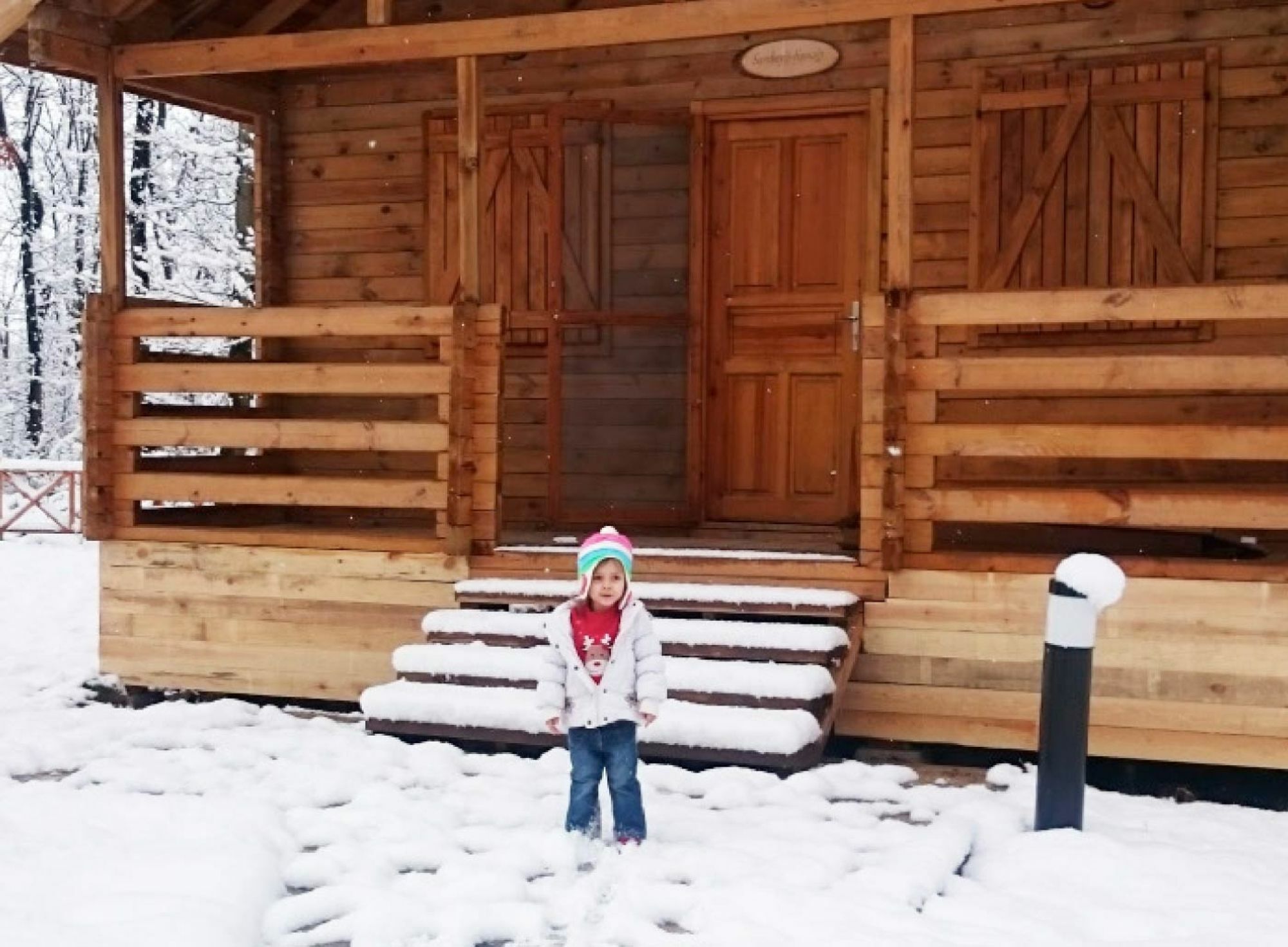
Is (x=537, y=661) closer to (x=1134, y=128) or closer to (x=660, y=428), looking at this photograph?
(x=660, y=428)

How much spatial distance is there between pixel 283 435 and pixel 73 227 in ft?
65.6

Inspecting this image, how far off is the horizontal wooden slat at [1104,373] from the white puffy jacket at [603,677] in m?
2.17

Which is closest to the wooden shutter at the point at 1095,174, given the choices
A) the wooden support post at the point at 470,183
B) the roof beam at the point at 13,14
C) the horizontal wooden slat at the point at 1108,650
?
the horizontal wooden slat at the point at 1108,650

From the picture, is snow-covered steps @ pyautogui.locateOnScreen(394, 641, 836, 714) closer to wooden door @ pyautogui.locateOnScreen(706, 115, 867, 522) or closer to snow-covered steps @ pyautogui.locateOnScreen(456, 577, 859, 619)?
snow-covered steps @ pyautogui.locateOnScreen(456, 577, 859, 619)

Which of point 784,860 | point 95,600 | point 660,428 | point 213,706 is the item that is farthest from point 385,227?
point 784,860

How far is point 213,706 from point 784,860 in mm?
3286

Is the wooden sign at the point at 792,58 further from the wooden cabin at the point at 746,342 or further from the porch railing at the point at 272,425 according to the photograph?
the porch railing at the point at 272,425

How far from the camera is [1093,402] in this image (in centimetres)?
712

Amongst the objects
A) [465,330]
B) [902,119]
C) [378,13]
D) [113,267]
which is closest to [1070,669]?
[902,119]

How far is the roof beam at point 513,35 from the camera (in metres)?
5.73

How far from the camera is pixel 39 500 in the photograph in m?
16.6

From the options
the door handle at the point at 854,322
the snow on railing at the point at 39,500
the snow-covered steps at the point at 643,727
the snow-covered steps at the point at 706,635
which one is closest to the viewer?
the snow-covered steps at the point at 643,727

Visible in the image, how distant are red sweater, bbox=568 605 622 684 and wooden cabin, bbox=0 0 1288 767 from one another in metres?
1.05

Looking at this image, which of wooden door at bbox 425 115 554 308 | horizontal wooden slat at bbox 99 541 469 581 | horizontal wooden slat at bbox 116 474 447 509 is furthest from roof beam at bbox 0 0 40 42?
horizontal wooden slat at bbox 99 541 469 581
